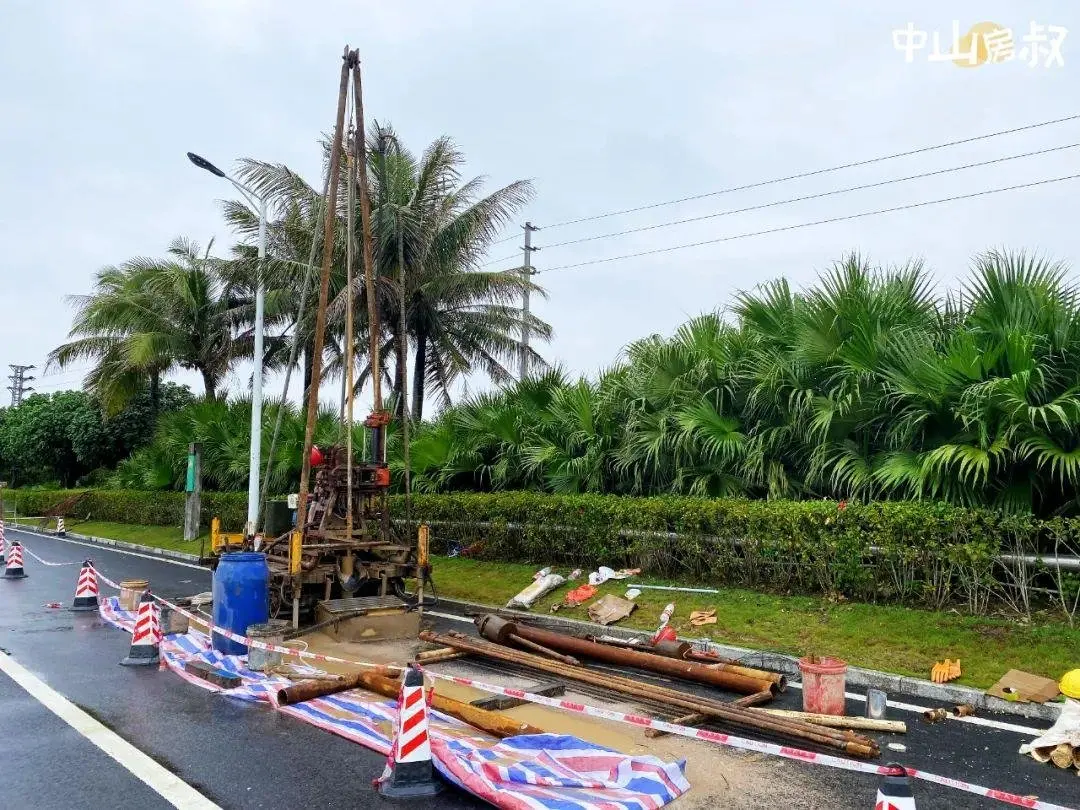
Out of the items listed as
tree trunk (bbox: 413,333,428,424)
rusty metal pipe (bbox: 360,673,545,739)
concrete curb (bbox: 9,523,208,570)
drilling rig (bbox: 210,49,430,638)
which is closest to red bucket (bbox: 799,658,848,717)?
rusty metal pipe (bbox: 360,673,545,739)

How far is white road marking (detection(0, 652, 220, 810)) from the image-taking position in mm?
4953

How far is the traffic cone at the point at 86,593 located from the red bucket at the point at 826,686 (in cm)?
1095

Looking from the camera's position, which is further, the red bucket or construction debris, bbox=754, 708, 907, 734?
the red bucket

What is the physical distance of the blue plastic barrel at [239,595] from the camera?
361 inches

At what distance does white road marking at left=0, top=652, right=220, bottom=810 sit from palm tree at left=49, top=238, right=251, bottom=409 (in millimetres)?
21907

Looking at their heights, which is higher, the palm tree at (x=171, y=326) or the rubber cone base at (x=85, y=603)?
the palm tree at (x=171, y=326)

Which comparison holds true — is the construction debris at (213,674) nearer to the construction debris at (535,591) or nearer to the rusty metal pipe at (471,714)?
the rusty metal pipe at (471,714)

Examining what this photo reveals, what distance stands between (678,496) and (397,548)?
4.31 meters

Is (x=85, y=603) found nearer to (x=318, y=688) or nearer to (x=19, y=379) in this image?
(x=318, y=688)

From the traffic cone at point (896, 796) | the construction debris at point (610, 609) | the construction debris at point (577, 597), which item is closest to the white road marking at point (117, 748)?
the traffic cone at point (896, 796)

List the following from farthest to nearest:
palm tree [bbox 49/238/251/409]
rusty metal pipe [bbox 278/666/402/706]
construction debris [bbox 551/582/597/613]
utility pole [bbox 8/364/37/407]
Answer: utility pole [bbox 8/364/37/407], palm tree [bbox 49/238/251/409], construction debris [bbox 551/582/597/613], rusty metal pipe [bbox 278/666/402/706]

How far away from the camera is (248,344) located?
29.6 m

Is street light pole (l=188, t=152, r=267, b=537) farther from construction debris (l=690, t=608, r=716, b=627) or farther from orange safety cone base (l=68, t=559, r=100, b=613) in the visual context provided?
construction debris (l=690, t=608, r=716, b=627)

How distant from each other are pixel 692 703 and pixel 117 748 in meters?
4.35
